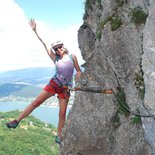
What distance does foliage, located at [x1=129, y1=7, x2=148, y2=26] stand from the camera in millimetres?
12127

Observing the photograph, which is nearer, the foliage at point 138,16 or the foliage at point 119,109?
the foliage at point 138,16

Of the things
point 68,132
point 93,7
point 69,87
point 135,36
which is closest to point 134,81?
point 135,36

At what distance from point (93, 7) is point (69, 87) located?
275 inches

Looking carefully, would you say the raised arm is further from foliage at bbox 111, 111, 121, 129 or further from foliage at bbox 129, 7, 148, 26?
foliage at bbox 111, 111, 121, 129

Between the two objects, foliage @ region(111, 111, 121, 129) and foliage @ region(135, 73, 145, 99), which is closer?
foliage @ region(135, 73, 145, 99)

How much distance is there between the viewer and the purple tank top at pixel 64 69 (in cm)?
1273

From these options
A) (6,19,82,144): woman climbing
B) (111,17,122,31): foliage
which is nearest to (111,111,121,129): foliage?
(6,19,82,144): woman climbing

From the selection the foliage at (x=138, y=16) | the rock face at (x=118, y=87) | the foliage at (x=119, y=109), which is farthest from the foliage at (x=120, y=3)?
the foliage at (x=119, y=109)

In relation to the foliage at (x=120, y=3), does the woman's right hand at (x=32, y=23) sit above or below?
below

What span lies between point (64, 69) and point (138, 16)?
323 centimetres

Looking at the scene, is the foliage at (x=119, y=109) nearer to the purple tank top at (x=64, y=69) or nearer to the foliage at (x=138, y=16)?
the purple tank top at (x=64, y=69)

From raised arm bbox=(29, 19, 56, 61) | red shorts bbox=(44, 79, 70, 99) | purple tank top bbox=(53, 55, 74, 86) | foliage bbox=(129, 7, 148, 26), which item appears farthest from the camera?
red shorts bbox=(44, 79, 70, 99)

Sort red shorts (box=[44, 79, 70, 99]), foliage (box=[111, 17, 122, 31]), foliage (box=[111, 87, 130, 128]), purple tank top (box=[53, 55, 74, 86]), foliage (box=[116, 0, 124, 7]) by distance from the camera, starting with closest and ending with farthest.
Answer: purple tank top (box=[53, 55, 74, 86])
foliage (box=[111, 87, 130, 128])
red shorts (box=[44, 79, 70, 99])
foliage (box=[111, 17, 122, 31])
foliage (box=[116, 0, 124, 7])

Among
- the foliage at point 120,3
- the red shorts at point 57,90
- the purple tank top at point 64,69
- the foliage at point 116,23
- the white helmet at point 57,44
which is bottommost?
the red shorts at point 57,90
